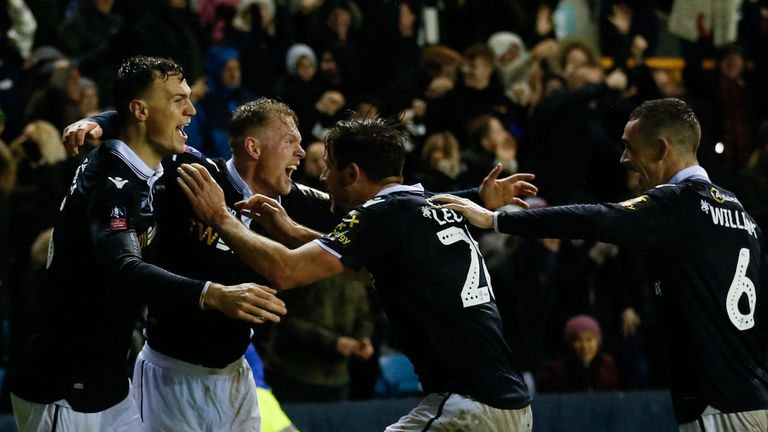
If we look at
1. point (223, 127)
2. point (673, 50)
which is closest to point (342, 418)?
point (223, 127)

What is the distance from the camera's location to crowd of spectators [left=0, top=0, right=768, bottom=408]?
9.84 meters

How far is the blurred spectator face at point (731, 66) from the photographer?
1287 cm

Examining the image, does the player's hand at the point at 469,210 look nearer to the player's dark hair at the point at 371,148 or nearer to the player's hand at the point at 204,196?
the player's dark hair at the point at 371,148

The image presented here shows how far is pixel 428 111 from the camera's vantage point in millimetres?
11633

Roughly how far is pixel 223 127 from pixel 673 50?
601 cm

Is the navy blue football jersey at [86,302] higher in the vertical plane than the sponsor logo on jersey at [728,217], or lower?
lower

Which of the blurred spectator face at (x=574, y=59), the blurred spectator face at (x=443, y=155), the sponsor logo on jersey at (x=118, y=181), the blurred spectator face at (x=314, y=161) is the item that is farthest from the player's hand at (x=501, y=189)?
the blurred spectator face at (x=574, y=59)

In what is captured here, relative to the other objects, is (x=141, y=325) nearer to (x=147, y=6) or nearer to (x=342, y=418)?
(x=342, y=418)

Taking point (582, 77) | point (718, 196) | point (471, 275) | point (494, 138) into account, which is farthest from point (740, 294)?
point (582, 77)

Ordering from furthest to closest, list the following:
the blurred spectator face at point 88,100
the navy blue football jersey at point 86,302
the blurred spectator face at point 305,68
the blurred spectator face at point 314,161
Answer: the blurred spectator face at point 305,68 → the blurred spectator face at point 88,100 → the blurred spectator face at point 314,161 → the navy blue football jersey at point 86,302

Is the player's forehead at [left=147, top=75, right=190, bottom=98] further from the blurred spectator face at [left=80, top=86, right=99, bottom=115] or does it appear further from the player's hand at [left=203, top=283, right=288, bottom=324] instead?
the blurred spectator face at [left=80, top=86, right=99, bottom=115]

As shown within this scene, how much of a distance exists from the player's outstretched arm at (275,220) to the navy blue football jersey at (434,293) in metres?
0.53

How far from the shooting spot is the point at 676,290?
606 cm

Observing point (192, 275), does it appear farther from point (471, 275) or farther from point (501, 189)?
point (501, 189)
